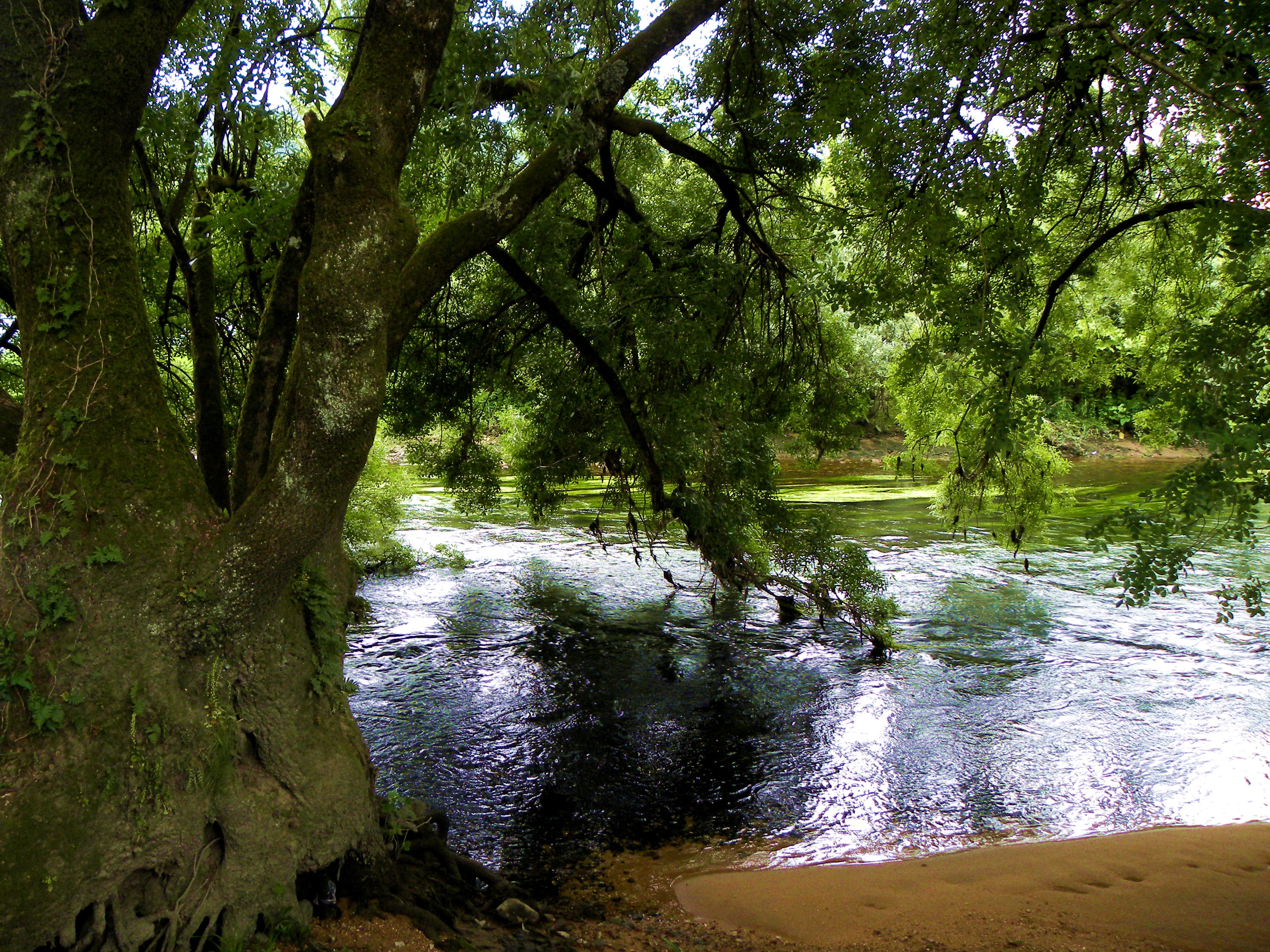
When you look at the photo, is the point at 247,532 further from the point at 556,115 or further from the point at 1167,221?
the point at 1167,221

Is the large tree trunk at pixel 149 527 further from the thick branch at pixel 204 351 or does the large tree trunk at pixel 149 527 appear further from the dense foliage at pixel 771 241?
the thick branch at pixel 204 351

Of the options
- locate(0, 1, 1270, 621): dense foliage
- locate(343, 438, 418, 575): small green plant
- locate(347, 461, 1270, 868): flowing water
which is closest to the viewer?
locate(0, 1, 1270, 621): dense foliage

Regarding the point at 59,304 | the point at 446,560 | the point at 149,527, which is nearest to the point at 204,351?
the point at 59,304

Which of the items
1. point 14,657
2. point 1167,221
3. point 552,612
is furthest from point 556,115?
point 552,612

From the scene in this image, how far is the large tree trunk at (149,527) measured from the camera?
12.2ft

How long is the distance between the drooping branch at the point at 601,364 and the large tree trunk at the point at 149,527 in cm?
182

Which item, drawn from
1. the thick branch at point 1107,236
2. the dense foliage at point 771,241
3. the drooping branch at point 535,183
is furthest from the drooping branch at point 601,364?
the thick branch at point 1107,236

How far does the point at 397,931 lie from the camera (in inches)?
169

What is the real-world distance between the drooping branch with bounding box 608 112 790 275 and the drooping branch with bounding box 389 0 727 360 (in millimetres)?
366

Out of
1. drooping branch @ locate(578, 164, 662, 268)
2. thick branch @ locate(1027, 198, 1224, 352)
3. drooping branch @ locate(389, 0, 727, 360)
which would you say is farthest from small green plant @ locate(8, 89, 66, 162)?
thick branch @ locate(1027, 198, 1224, 352)

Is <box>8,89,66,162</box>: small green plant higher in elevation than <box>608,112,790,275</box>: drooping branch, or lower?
lower

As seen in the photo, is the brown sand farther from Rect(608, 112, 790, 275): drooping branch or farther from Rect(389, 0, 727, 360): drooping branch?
Rect(608, 112, 790, 275): drooping branch

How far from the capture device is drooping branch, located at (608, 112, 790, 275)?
6.45m

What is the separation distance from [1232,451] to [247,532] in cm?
542
